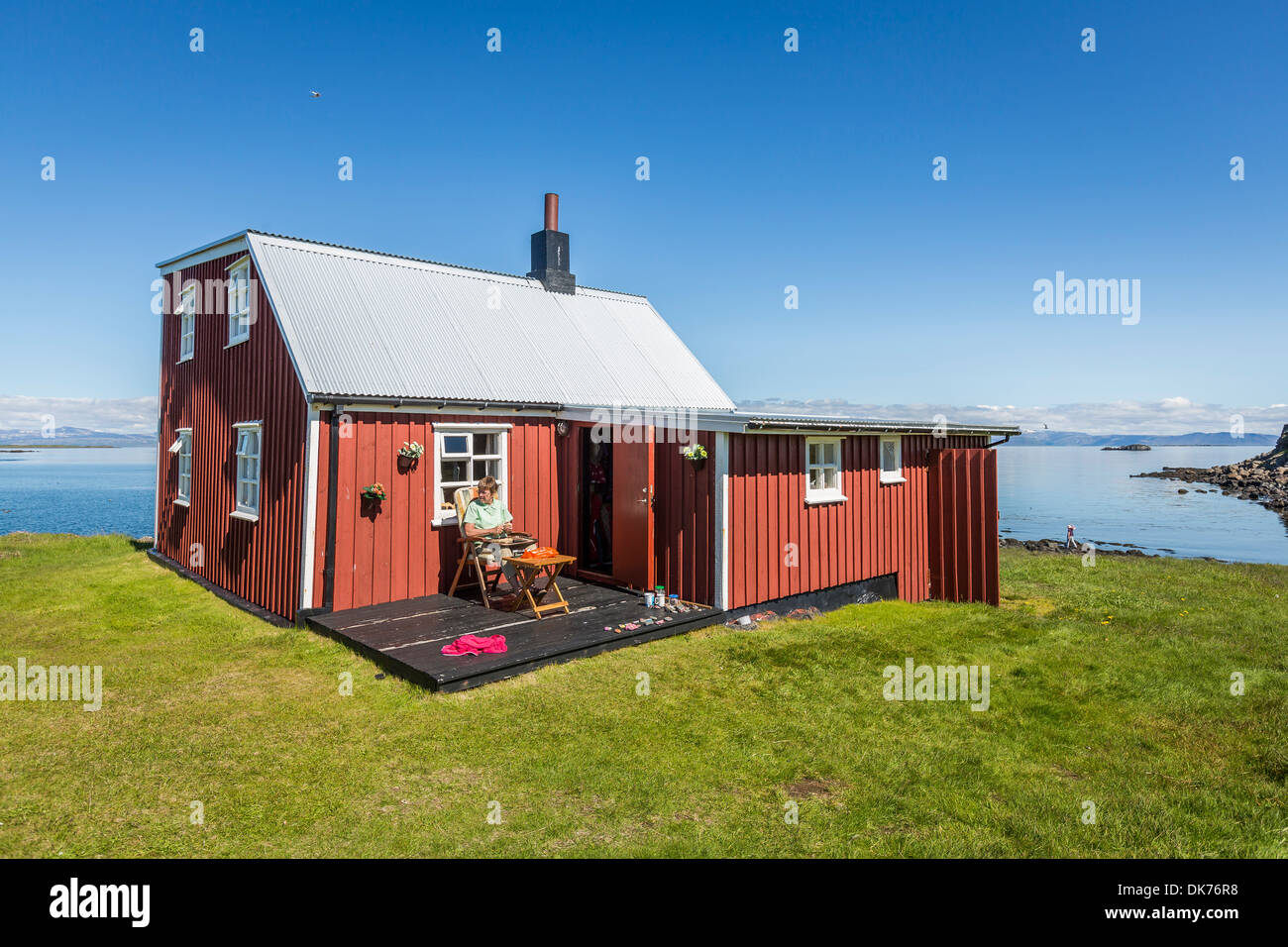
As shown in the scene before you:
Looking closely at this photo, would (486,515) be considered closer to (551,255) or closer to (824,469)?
(824,469)

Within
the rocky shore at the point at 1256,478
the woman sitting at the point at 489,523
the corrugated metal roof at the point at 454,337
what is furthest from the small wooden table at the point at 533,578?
the rocky shore at the point at 1256,478

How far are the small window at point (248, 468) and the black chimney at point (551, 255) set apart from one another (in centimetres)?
667

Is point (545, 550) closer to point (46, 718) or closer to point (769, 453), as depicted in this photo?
point (769, 453)

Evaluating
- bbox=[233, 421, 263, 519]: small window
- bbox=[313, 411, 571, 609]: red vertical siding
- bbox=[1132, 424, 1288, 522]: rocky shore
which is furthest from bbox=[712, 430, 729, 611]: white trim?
bbox=[1132, 424, 1288, 522]: rocky shore

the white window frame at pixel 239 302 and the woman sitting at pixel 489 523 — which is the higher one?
the white window frame at pixel 239 302

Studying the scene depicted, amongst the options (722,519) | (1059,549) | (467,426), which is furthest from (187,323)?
(1059,549)

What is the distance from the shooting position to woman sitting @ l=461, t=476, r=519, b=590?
8.66 meters

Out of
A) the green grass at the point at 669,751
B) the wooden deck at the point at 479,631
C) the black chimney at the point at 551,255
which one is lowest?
the green grass at the point at 669,751

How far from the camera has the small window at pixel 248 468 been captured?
9789mm

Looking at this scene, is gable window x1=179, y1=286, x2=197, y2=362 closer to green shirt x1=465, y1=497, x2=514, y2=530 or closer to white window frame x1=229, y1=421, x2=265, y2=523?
white window frame x1=229, y1=421, x2=265, y2=523

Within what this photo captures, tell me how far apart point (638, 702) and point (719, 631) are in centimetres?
244

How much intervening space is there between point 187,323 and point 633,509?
9.62m

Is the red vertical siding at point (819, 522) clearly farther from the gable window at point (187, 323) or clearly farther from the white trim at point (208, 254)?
the gable window at point (187, 323)
